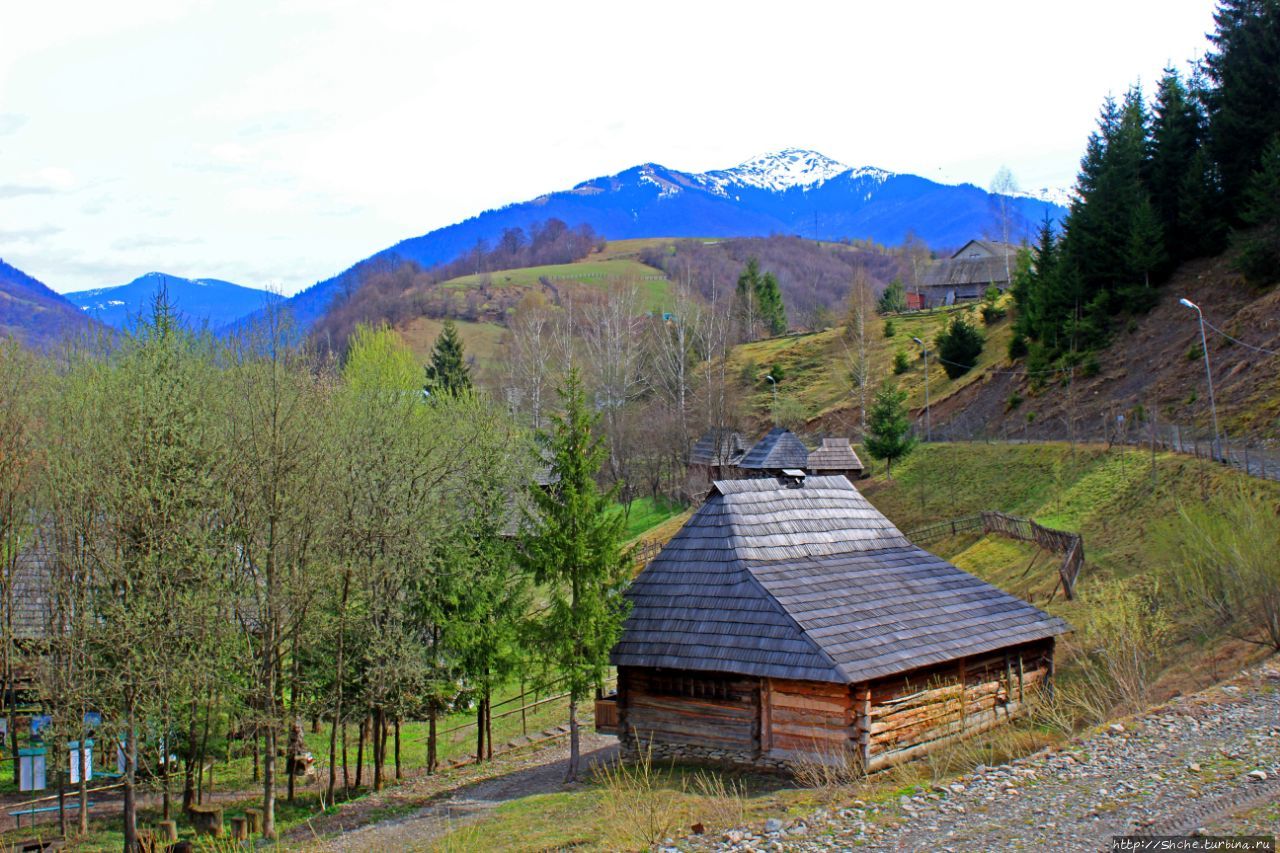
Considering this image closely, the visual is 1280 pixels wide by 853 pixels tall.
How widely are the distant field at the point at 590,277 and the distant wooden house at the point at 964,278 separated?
2990 centimetres

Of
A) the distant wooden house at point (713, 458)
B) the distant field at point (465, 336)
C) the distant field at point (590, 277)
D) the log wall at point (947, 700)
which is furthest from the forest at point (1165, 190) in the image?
the distant field at point (590, 277)

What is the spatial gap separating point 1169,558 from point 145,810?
70.1ft

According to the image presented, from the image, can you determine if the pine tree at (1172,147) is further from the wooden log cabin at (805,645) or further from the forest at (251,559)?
the forest at (251,559)

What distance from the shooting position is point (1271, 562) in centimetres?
1711

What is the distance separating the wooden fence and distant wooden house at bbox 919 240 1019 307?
61.0 metres

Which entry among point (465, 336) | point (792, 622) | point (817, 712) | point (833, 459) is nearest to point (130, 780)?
point (792, 622)

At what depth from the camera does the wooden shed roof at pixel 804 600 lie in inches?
666

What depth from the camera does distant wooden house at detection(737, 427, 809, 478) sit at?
48062mm

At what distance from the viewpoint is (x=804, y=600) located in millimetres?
17828

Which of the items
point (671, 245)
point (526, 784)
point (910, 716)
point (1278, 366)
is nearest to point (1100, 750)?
point (910, 716)

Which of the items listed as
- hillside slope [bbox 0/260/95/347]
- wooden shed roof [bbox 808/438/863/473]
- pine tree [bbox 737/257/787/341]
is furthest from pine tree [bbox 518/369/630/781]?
hillside slope [bbox 0/260/95/347]

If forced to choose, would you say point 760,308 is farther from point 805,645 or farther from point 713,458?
point 805,645

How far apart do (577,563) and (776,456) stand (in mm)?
30418

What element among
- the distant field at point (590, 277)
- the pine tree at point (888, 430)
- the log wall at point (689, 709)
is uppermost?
the distant field at point (590, 277)
